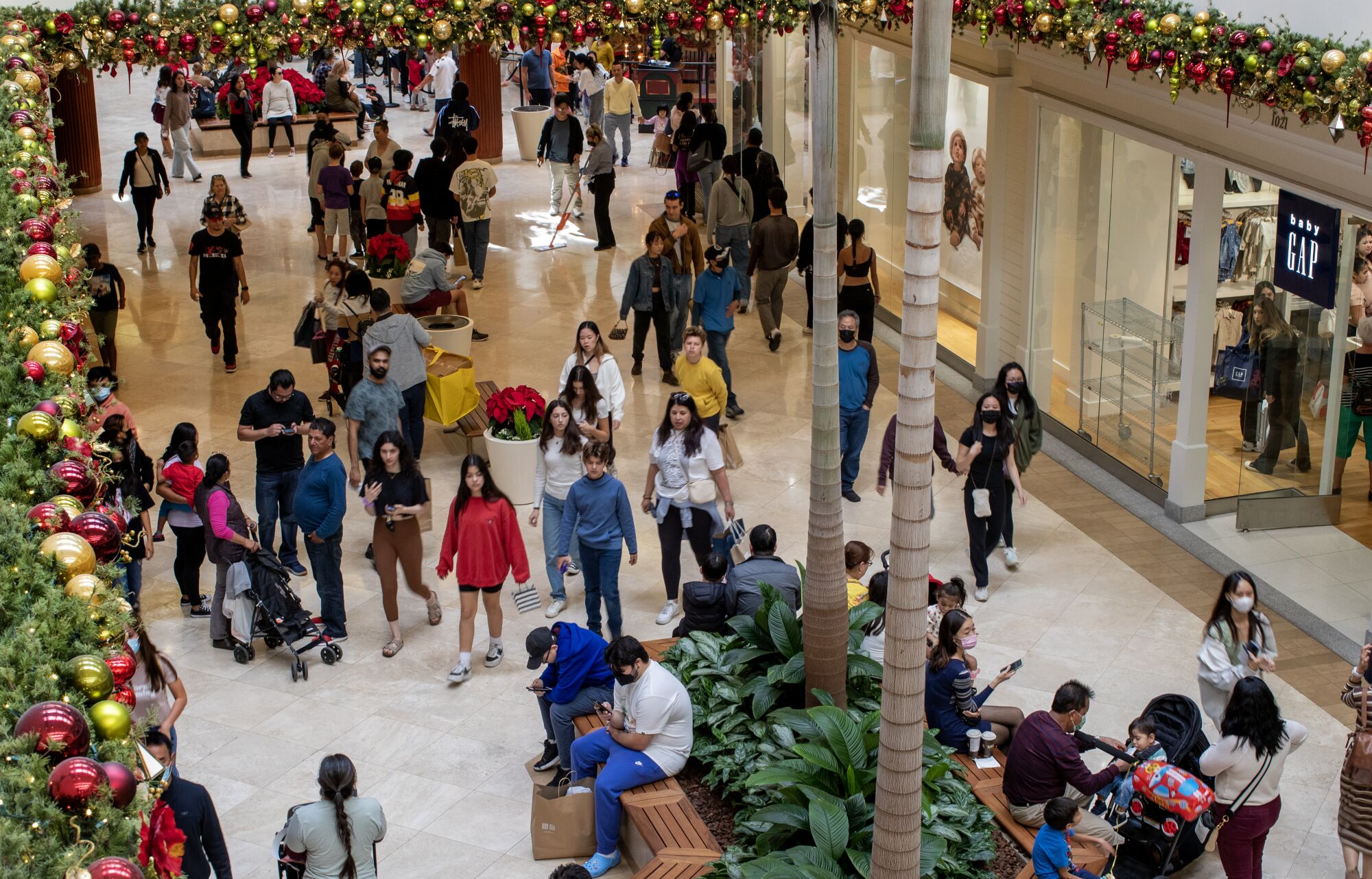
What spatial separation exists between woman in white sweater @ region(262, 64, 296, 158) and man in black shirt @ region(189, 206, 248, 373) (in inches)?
419

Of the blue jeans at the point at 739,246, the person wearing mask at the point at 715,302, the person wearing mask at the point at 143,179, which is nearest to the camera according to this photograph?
the person wearing mask at the point at 715,302

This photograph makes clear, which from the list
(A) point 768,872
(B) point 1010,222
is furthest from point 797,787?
(B) point 1010,222

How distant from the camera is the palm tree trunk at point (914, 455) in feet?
15.8

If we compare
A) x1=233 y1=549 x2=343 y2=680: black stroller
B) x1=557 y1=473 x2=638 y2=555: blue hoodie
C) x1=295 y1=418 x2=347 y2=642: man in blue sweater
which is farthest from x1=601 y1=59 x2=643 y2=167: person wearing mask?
x1=233 y1=549 x2=343 y2=680: black stroller

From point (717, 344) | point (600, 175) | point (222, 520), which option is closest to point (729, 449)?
point (717, 344)

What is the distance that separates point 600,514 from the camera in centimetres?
981

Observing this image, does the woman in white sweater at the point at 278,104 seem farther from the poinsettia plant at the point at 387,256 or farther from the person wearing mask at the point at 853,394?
the person wearing mask at the point at 853,394

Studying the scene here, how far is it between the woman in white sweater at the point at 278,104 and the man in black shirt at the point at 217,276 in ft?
35.0

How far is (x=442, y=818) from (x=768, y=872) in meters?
2.31

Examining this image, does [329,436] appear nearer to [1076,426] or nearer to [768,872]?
[768,872]

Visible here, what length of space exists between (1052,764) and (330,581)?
191 inches

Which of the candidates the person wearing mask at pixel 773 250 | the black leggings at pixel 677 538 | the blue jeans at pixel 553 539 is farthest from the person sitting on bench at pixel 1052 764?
the person wearing mask at pixel 773 250

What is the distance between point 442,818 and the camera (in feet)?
28.2

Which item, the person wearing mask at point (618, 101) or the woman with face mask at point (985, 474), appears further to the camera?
the person wearing mask at point (618, 101)
